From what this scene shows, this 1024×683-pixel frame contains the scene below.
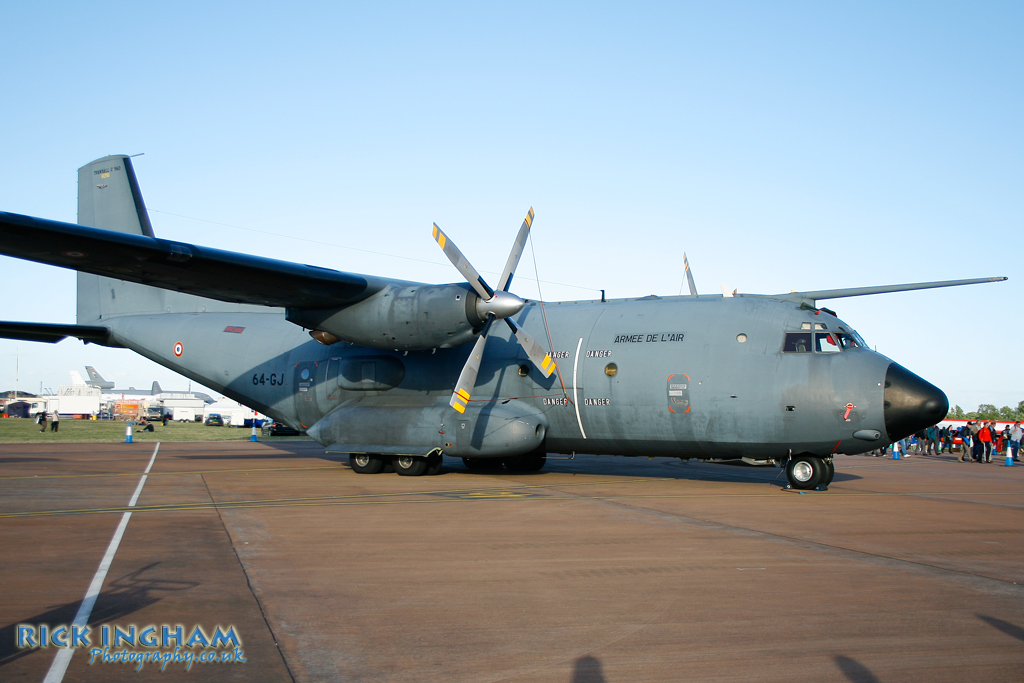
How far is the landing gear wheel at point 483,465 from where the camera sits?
19311 mm

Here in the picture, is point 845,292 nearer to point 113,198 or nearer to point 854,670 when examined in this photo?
point 854,670

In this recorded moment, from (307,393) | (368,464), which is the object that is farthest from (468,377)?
(307,393)

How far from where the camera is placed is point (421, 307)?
1606 cm

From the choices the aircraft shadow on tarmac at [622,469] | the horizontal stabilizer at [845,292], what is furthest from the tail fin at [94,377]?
the horizontal stabilizer at [845,292]

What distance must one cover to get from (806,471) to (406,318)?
8.68 meters

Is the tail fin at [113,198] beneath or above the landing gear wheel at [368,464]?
above

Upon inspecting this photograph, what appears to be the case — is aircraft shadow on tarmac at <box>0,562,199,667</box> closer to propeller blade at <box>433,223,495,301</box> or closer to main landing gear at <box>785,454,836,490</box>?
propeller blade at <box>433,223,495,301</box>

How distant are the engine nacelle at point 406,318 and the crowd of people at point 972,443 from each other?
62.2ft

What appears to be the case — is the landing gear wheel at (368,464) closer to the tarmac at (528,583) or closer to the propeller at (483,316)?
the propeller at (483,316)

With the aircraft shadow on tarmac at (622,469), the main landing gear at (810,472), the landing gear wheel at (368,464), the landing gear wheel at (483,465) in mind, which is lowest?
the aircraft shadow on tarmac at (622,469)

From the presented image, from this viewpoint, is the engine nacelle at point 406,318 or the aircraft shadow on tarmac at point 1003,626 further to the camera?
the engine nacelle at point 406,318

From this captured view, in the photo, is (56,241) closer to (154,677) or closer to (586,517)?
(586,517)

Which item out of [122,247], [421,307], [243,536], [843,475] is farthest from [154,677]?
[843,475]

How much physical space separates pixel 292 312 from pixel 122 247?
4.45 meters
